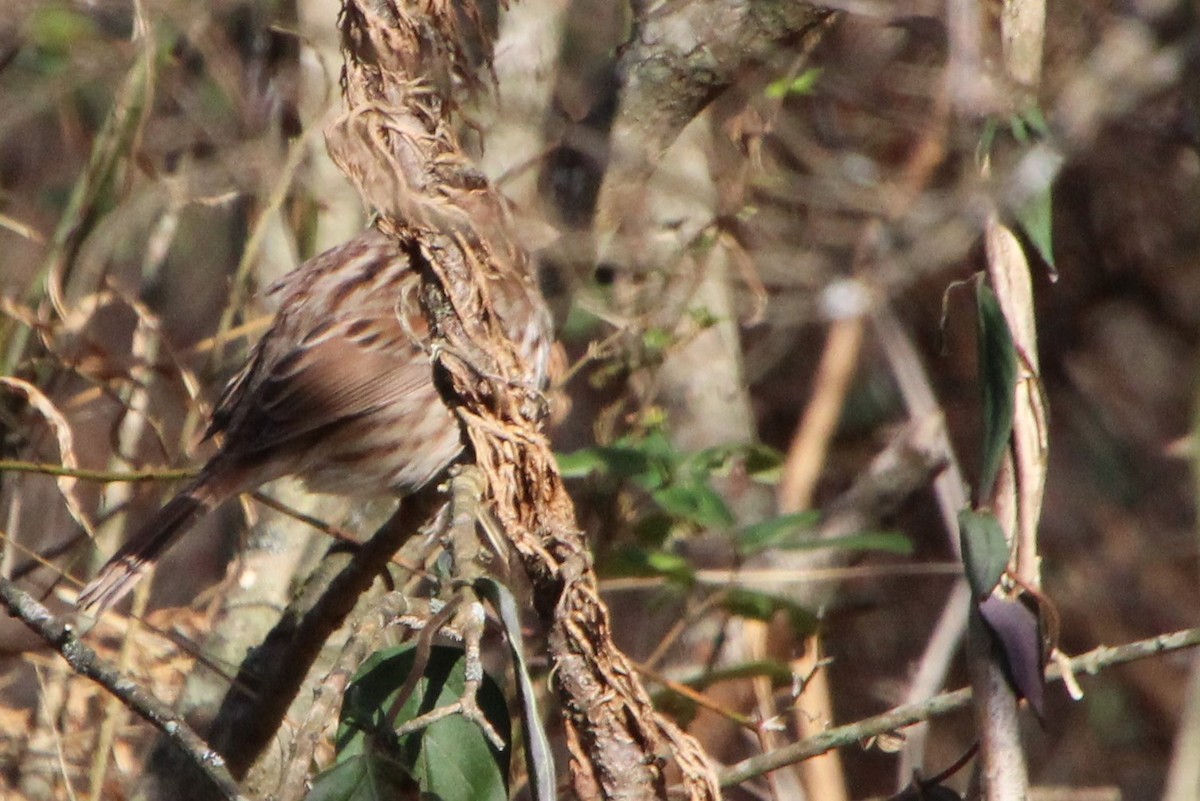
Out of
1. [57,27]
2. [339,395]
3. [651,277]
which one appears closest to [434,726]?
[651,277]

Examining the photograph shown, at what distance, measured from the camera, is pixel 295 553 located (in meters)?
3.30

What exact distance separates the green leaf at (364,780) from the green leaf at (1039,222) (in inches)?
32.7

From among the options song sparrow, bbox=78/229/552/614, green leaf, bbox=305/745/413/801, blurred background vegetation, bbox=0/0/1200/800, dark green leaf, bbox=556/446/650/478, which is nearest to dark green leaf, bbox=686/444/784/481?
blurred background vegetation, bbox=0/0/1200/800

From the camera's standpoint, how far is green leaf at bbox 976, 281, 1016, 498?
156 centimetres

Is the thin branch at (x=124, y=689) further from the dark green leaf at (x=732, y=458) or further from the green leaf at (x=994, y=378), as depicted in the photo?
the dark green leaf at (x=732, y=458)

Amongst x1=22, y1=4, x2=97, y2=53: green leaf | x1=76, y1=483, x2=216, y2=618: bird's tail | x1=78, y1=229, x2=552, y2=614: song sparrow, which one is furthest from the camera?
x1=78, y1=229, x2=552, y2=614: song sparrow

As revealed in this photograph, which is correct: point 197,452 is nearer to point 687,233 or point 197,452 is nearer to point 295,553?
point 295,553

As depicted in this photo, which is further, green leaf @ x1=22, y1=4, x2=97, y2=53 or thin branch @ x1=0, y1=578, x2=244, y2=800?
green leaf @ x1=22, y1=4, x2=97, y2=53

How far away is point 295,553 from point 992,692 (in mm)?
2027

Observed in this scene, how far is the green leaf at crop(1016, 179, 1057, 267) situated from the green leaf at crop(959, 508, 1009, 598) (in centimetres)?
29

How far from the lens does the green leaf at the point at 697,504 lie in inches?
107

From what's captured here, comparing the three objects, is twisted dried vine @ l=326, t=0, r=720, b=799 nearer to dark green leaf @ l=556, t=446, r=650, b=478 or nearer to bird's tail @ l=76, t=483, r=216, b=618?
dark green leaf @ l=556, t=446, r=650, b=478

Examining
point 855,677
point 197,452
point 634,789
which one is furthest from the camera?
point 855,677

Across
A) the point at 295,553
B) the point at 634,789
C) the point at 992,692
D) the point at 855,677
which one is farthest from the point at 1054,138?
the point at 855,677
